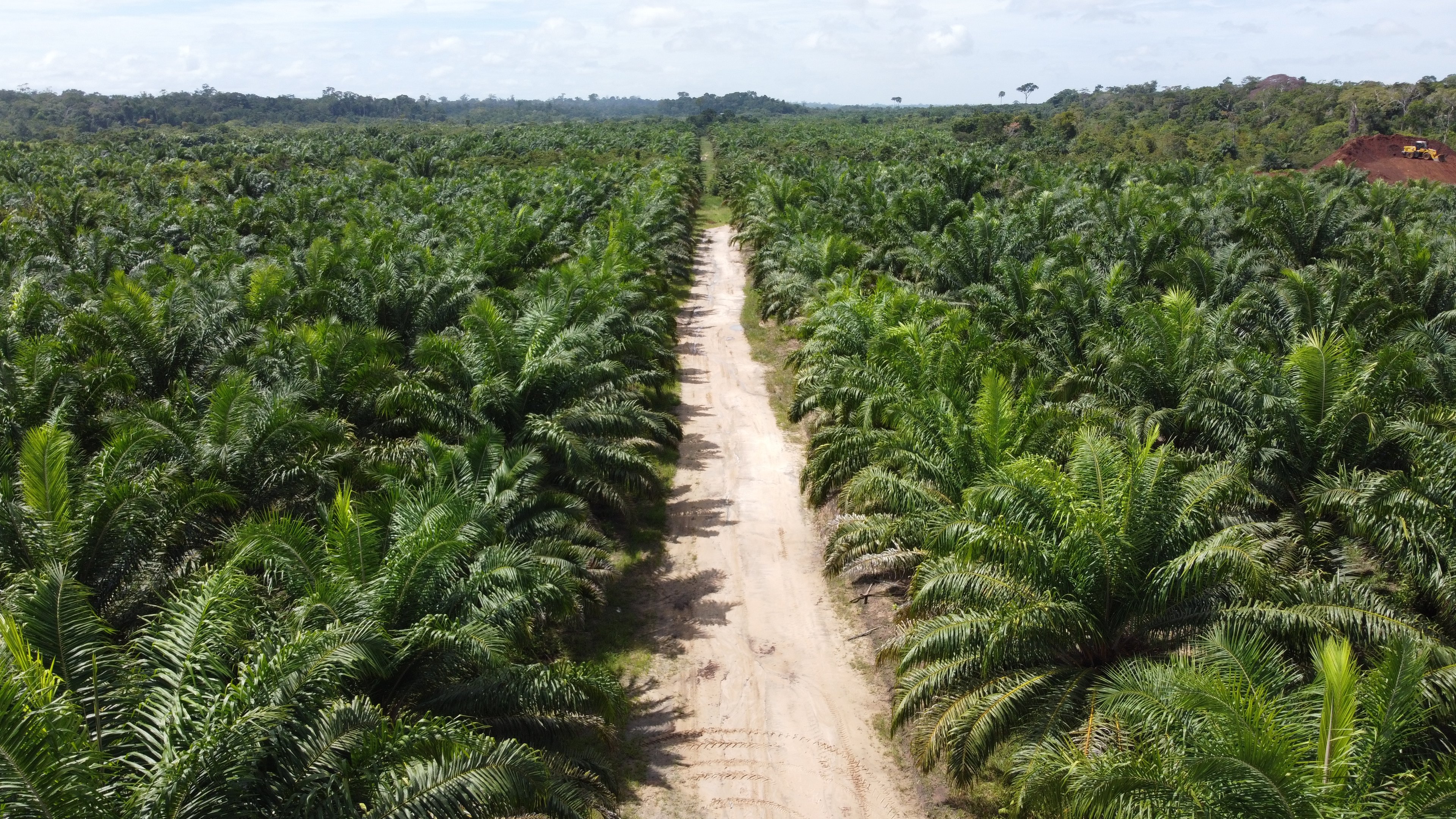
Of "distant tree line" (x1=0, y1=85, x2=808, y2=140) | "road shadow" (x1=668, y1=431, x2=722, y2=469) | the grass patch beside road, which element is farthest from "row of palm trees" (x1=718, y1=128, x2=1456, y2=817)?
"distant tree line" (x1=0, y1=85, x2=808, y2=140)

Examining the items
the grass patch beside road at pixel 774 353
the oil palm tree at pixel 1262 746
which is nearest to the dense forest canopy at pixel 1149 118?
the grass patch beside road at pixel 774 353

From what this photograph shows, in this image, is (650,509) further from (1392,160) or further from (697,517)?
(1392,160)

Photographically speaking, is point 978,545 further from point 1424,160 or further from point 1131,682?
point 1424,160

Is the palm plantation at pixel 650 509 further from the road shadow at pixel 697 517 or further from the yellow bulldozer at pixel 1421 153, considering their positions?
the yellow bulldozer at pixel 1421 153

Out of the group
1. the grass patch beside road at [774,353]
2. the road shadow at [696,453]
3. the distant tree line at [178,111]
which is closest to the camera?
the road shadow at [696,453]

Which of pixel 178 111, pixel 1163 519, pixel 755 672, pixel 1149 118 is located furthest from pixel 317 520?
pixel 178 111

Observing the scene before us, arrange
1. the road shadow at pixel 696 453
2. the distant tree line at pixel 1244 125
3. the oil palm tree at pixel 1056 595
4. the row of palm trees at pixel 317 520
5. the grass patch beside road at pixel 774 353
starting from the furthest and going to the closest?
the distant tree line at pixel 1244 125, the grass patch beside road at pixel 774 353, the road shadow at pixel 696 453, the oil palm tree at pixel 1056 595, the row of palm trees at pixel 317 520

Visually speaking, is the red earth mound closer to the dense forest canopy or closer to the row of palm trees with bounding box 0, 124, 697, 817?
the dense forest canopy
